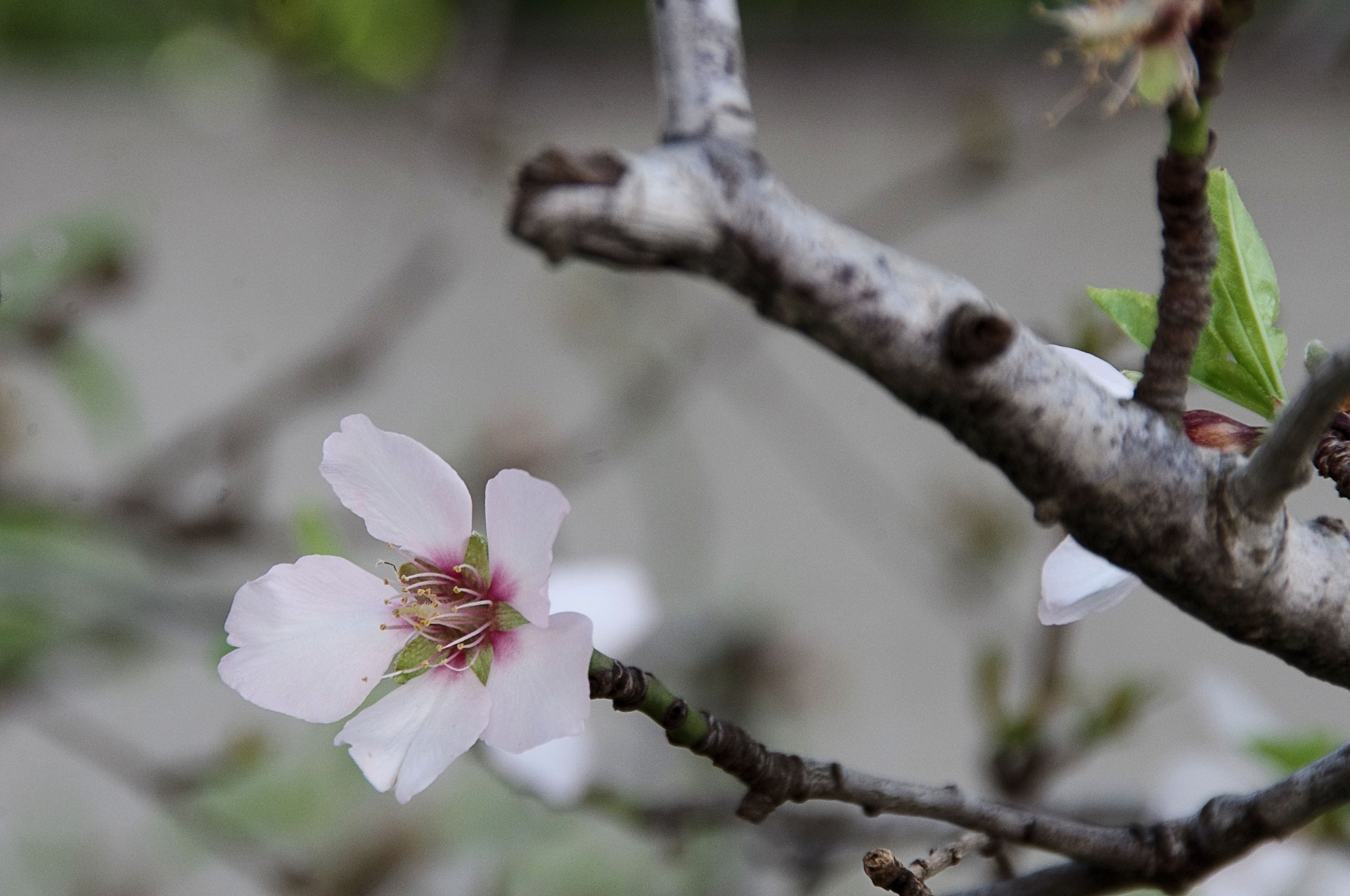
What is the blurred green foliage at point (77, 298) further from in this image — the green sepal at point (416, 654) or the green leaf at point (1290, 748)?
the green leaf at point (1290, 748)

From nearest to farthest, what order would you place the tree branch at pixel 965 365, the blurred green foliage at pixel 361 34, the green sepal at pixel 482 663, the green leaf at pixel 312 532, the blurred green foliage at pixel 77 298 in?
1. the tree branch at pixel 965 365
2. the green sepal at pixel 482 663
3. the green leaf at pixel 312 532
4. the blurred green foliage at pixel 77 298
5. the blurred green foliage at pixel 361 34

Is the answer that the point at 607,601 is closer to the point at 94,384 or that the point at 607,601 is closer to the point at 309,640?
the point at 309,640

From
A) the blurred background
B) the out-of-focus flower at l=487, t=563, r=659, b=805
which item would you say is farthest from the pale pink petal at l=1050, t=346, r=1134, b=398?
the blurred background

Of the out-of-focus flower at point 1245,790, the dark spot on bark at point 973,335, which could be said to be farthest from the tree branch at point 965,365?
the out-of-focus flower at point 1245,790

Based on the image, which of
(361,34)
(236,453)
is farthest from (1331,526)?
(361,34)

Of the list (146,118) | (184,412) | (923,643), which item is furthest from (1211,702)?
(146,118)

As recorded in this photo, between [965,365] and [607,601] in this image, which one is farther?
[607,601]
